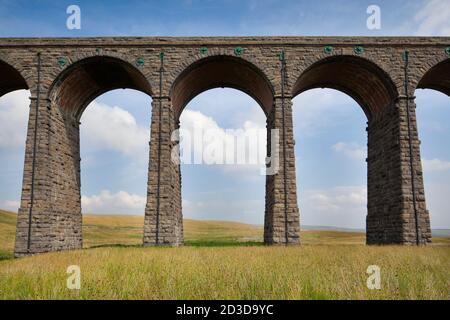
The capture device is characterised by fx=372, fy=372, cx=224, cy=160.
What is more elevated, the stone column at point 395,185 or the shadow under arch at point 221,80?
the shadow under arch at point 221,80

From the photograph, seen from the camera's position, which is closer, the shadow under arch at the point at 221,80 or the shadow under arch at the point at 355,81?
the shadow under arch at the point at 355,81

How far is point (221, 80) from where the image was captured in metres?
20.4

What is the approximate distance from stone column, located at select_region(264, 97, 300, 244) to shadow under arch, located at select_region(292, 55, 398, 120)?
188 centimetres

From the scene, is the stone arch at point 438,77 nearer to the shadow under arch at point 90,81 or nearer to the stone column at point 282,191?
the stone column at point 282,191

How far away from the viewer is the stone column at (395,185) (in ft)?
53.9

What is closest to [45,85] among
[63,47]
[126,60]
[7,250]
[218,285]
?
[63,47]

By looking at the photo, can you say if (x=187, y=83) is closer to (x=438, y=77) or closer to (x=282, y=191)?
(x=282, y=191)

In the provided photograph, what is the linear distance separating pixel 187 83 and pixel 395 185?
11.4 metres

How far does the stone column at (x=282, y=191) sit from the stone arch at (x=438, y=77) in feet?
22.3

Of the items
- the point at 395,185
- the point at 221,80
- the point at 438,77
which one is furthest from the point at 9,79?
the point at 438,77

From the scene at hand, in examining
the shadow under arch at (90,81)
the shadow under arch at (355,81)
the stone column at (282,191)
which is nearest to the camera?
the stone column at (282,191)

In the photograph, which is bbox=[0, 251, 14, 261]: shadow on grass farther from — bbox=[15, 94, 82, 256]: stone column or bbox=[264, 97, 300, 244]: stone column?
bbox=[264, 97, 300, 244]: stone column

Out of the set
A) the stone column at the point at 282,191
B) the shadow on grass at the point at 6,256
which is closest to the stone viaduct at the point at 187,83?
the stone column at the point at 282,191

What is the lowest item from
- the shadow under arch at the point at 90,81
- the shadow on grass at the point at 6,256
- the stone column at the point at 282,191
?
the shadow on grass at the point at 6,256
